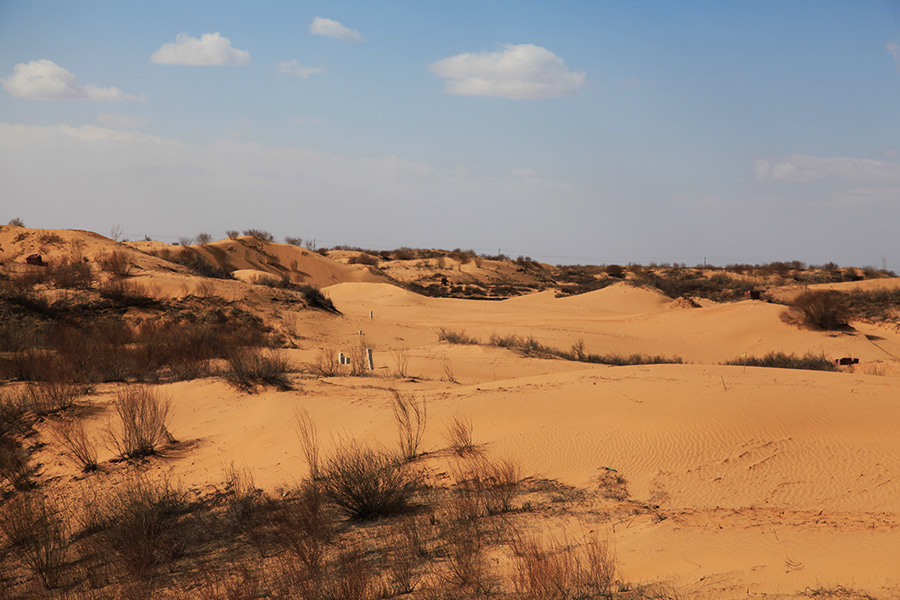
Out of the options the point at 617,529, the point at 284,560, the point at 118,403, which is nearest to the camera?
the point at 284,560

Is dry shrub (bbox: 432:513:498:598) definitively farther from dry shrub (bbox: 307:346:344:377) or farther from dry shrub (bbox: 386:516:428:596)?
dry shrub (bbox: 307:346:344:377)

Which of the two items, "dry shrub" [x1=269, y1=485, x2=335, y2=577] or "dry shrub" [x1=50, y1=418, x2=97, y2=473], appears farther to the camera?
"dry shrub" [x1=50, y1=418, x2=97, y2=473]

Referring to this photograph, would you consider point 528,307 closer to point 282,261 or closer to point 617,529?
point 282,261

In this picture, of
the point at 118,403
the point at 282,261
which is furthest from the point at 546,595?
the point at 282,261

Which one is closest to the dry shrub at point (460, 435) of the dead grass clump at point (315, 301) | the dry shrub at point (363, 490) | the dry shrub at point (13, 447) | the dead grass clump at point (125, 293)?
the dry shrub at point (363, 490)

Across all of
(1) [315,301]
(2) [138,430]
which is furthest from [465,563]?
(1) [315,301]

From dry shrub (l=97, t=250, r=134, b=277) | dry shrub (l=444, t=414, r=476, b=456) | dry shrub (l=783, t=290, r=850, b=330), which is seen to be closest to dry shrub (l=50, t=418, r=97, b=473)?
dry shrub (l=444, t=414, r=476, b=456)

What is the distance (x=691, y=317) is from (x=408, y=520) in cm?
2581

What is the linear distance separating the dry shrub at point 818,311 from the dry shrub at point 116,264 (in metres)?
26.6

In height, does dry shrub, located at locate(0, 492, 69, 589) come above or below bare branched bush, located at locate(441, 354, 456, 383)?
below

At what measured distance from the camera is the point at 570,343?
23.6 metres

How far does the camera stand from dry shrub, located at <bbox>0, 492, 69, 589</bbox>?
5.27 m

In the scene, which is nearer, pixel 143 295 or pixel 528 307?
pixel 143 295

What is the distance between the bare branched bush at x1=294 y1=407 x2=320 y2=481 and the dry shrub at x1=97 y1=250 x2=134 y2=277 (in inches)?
680
